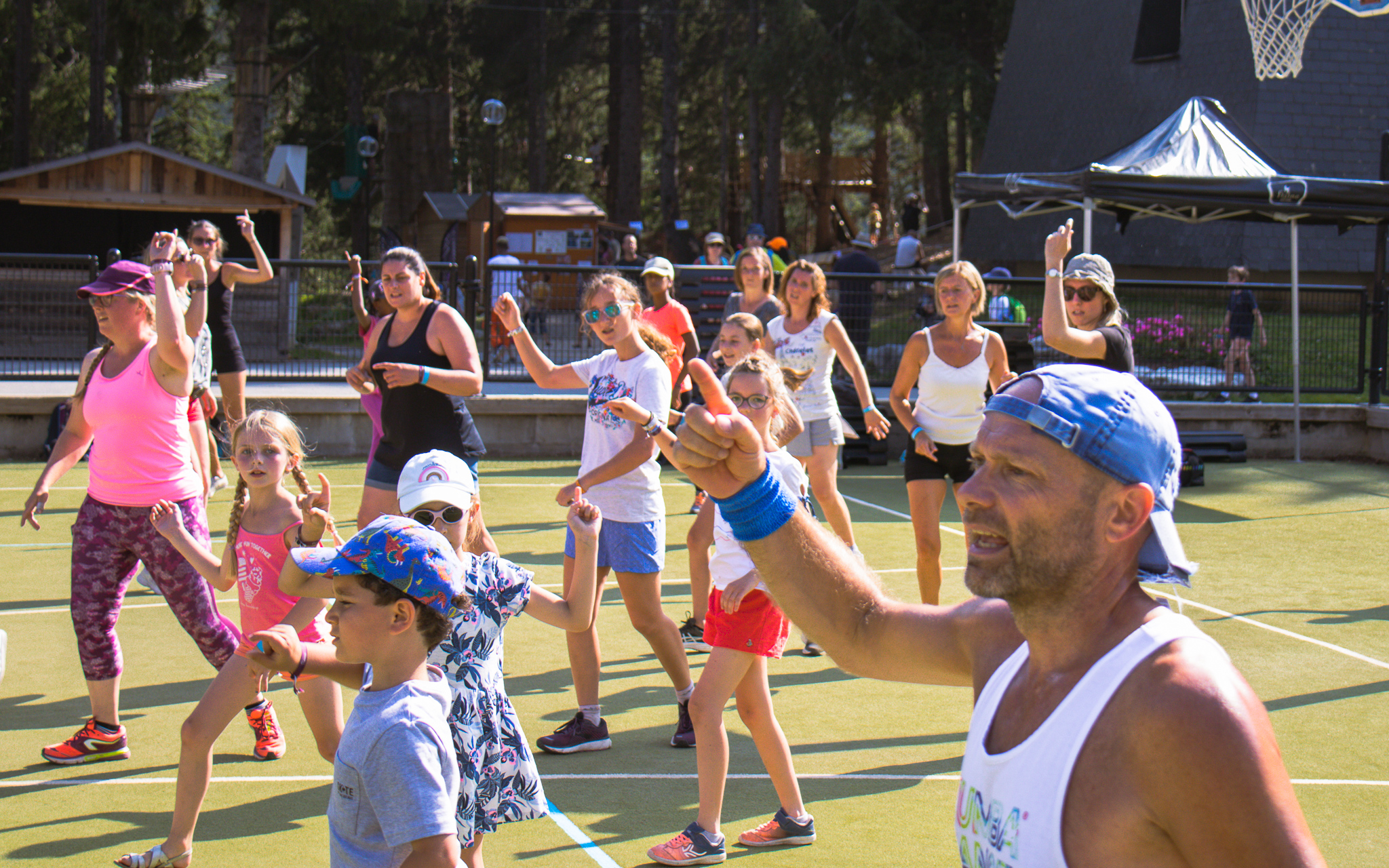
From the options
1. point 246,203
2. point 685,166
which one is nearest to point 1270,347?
point 246,203

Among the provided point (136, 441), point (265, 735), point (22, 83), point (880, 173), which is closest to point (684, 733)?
point (265, 735)

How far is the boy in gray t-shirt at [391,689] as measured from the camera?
106 inches

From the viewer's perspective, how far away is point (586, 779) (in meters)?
5.11

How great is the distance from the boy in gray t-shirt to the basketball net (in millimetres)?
13938

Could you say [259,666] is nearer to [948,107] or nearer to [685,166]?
[948,107]

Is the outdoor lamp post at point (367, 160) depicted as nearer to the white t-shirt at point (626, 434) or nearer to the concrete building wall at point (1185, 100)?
the concrete building wall at point (1185, 100)

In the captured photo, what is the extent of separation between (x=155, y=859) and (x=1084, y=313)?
15.9ft

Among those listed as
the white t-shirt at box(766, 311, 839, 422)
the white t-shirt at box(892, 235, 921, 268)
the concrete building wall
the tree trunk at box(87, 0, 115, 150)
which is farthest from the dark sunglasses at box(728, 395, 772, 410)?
the tree trunk at box(87, 0, 115, 150)

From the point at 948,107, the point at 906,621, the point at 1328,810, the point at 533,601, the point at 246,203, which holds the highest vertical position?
the point at 948,107

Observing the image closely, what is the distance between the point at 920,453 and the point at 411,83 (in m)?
37.0

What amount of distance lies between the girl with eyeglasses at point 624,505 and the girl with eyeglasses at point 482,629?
1.29 metres

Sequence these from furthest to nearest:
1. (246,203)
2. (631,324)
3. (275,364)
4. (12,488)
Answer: (246,203) < (275,364) < (12,488) < (631,324)

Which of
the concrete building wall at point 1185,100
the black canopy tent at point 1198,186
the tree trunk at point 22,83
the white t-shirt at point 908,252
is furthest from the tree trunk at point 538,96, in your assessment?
the black canopy tent at point 1198,186

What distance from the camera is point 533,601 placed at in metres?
3.81
